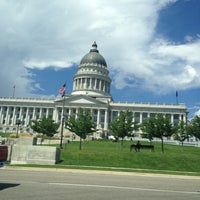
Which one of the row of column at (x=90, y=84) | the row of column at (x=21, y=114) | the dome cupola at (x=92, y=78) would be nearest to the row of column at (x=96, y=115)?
the row of column at (x=21, y=114)

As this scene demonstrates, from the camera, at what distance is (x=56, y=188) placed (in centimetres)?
1148

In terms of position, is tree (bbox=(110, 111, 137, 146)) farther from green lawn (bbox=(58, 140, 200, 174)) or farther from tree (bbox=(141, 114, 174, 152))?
green lawn (bbox=(58, 140, 200, 174))

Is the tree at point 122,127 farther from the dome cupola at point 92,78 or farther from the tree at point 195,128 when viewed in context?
the dome cupola at point 92,78

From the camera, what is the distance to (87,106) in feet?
372

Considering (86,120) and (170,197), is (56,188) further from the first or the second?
(86,120)

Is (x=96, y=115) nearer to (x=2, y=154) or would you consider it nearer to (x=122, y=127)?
(x=122, y=127)

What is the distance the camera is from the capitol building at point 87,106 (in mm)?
111125

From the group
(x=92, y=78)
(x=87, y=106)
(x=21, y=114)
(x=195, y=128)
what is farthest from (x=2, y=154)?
(x=92, y=78)

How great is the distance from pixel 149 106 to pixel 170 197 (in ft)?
338

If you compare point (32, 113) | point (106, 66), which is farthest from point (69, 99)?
point (106, 66)

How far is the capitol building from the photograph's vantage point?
111 meters

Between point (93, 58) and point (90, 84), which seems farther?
point (93, 58)

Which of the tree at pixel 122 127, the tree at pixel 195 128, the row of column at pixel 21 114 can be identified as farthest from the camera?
the row of column at pixel 21 114

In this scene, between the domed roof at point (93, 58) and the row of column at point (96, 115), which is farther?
the domed roof at point (93, 58)
